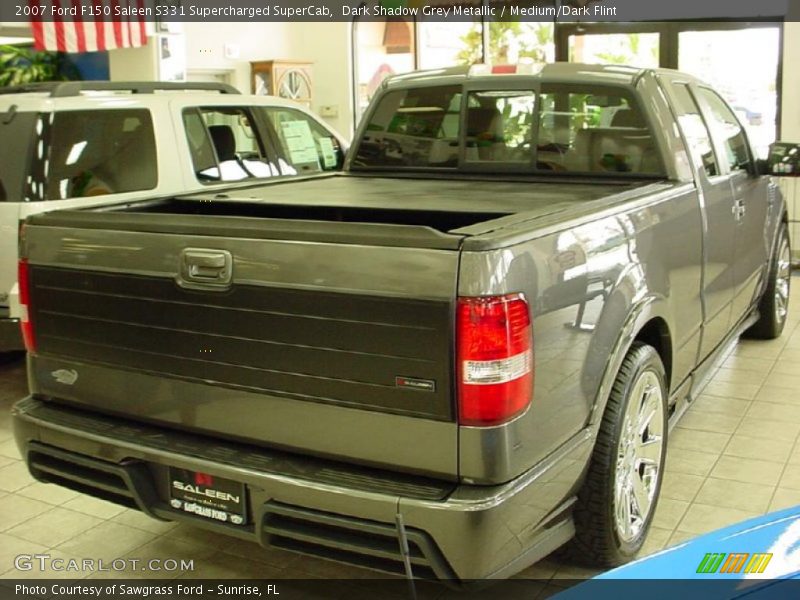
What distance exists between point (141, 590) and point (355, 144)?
269cm

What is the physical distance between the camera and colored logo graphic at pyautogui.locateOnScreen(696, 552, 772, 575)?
1.81m

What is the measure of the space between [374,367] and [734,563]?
1046mm

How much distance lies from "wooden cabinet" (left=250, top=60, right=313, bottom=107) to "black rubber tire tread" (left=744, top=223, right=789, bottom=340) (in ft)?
24.4

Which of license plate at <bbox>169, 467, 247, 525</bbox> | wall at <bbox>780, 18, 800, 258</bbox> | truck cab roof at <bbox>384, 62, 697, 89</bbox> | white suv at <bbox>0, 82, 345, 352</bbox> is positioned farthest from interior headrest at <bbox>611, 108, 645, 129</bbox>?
wall at <bbox>780, 18, 800, 258</bbox>

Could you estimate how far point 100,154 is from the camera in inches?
215

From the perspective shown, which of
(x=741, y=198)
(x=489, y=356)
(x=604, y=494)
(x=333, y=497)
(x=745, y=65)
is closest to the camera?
(x=489, y=356)

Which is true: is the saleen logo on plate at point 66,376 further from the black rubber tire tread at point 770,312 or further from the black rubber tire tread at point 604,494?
the black rubber tire tread at point 770,312

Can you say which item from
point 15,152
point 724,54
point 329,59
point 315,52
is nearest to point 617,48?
point 724,54

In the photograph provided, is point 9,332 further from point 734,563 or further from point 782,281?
point 782,281

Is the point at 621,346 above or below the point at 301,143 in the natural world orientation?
below

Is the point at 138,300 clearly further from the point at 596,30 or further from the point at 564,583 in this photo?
the point at 596,30

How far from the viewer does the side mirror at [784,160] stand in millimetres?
5160

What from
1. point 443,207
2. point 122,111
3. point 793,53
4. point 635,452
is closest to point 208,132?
point 122,111

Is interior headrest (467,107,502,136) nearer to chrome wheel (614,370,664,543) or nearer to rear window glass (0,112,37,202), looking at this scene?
chrome wheel (614,370,664,543)
